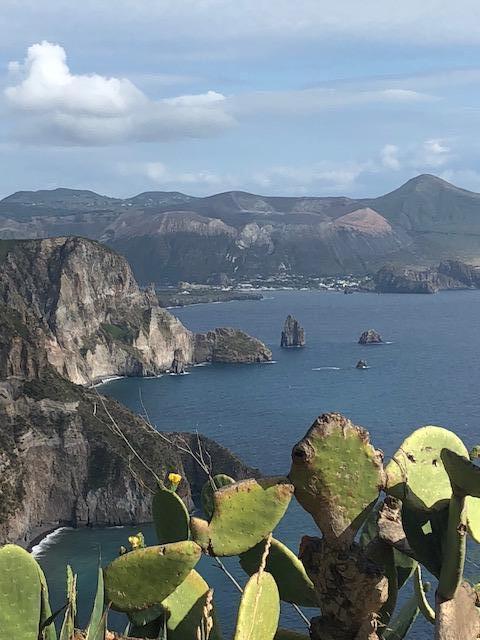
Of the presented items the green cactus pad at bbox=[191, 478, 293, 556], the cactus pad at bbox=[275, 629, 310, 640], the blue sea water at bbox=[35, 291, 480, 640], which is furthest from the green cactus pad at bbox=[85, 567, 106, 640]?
the blue sea water at bbox=[35, 291, 480, 640]

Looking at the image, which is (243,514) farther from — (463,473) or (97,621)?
(463,473)

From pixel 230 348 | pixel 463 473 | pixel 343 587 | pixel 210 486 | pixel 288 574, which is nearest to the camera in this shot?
pixel 463 473

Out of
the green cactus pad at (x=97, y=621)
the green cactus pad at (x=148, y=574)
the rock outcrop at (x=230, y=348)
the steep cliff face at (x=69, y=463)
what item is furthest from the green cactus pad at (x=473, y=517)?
the rock outcrop at (x=230, y=348)

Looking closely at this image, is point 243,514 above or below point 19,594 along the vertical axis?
above

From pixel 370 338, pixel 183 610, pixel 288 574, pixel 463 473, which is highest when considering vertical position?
pixel 463 473

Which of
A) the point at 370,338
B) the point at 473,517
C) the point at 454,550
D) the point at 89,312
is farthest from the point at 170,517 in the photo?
the point at 89,312

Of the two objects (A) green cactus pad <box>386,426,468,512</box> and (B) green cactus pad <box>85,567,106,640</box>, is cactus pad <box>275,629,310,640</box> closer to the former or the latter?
(A) green cactus pad <box>386,426,468,512</box>
